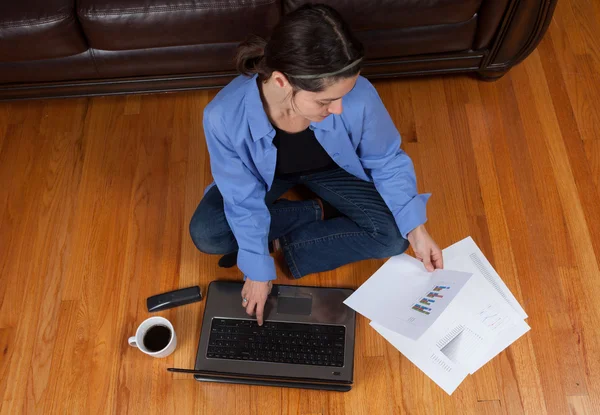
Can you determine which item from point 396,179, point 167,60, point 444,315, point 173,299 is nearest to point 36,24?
point 167,60

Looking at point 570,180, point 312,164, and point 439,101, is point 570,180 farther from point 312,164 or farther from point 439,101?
point 312,164

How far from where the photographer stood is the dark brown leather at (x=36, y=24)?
1546 millimetres

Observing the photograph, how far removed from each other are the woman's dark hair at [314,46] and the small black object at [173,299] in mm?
765

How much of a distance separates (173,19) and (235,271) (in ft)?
2.38

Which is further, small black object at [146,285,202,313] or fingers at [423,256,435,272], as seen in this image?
small black object at [146,285,202,313]

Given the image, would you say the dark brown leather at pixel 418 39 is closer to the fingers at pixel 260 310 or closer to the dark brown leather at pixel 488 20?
the dark brown leather at pixel 488 20

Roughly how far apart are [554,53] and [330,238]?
1.10 m

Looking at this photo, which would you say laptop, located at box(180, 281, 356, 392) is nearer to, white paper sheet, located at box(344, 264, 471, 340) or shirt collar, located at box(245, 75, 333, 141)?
white paper sheet, located at box(344, 264, 471, 340)

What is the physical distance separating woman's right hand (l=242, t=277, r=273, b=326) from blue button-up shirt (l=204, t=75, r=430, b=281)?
25 mm

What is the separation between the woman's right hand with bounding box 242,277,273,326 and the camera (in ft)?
4.69

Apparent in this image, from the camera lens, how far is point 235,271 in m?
1.62

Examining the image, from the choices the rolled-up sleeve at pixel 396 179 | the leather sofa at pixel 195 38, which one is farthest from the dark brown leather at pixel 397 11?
the rolled-up sleeve at pixel 396 179

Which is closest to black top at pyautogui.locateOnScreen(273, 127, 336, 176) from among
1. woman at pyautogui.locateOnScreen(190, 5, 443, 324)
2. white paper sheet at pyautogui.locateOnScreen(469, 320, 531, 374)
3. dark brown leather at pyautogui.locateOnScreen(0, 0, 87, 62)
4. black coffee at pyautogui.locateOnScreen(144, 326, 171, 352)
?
woman at pyautogui.locateOnScreen(190, 5, 443, 324)

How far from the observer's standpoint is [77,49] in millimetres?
1646
